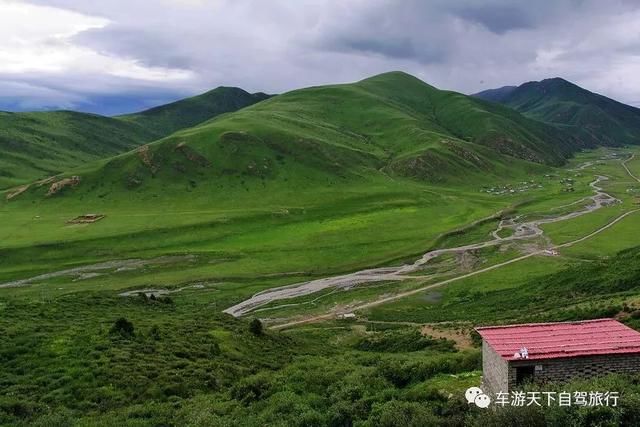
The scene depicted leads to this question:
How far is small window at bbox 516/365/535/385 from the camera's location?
22375 millimetres

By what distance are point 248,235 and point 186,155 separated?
73.4m

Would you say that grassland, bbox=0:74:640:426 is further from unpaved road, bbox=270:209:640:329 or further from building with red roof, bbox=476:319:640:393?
building with red roof, bbox=476:319:640:393

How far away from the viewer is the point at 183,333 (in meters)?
46.4

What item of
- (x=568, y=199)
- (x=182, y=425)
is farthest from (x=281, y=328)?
(x=568, y=199)

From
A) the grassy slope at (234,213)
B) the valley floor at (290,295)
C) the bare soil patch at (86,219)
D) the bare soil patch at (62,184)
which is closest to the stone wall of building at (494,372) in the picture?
the valley floor at (290,295)

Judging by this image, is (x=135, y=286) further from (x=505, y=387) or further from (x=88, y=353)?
(x=505, y=387)

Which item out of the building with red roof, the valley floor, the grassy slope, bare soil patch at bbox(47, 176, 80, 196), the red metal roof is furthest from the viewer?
bare soil patch at bbox(47, 176, 80, 196)

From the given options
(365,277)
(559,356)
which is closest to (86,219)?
(365,277)

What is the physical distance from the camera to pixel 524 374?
22547mm

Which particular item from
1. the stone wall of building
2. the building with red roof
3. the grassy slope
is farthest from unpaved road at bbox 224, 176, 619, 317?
the building with red roof

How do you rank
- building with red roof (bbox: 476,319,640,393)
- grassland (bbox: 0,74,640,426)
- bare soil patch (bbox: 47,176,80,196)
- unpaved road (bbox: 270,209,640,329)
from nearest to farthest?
building with red roof (bbox: 476,319,640,393), grassland (bbox: 0,74,640,426), unpaved road (bbox: 270,209,640,329), bare soil patch (bbox: 47,176,80,196)

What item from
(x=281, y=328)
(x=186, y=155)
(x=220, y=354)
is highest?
(x=186, y=155)

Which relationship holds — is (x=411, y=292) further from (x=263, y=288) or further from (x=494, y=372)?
(x=494, y=372)

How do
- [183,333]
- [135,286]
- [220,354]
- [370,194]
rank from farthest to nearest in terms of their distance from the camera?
[370,194] < [135,286] < [183,333] < [220,354]
